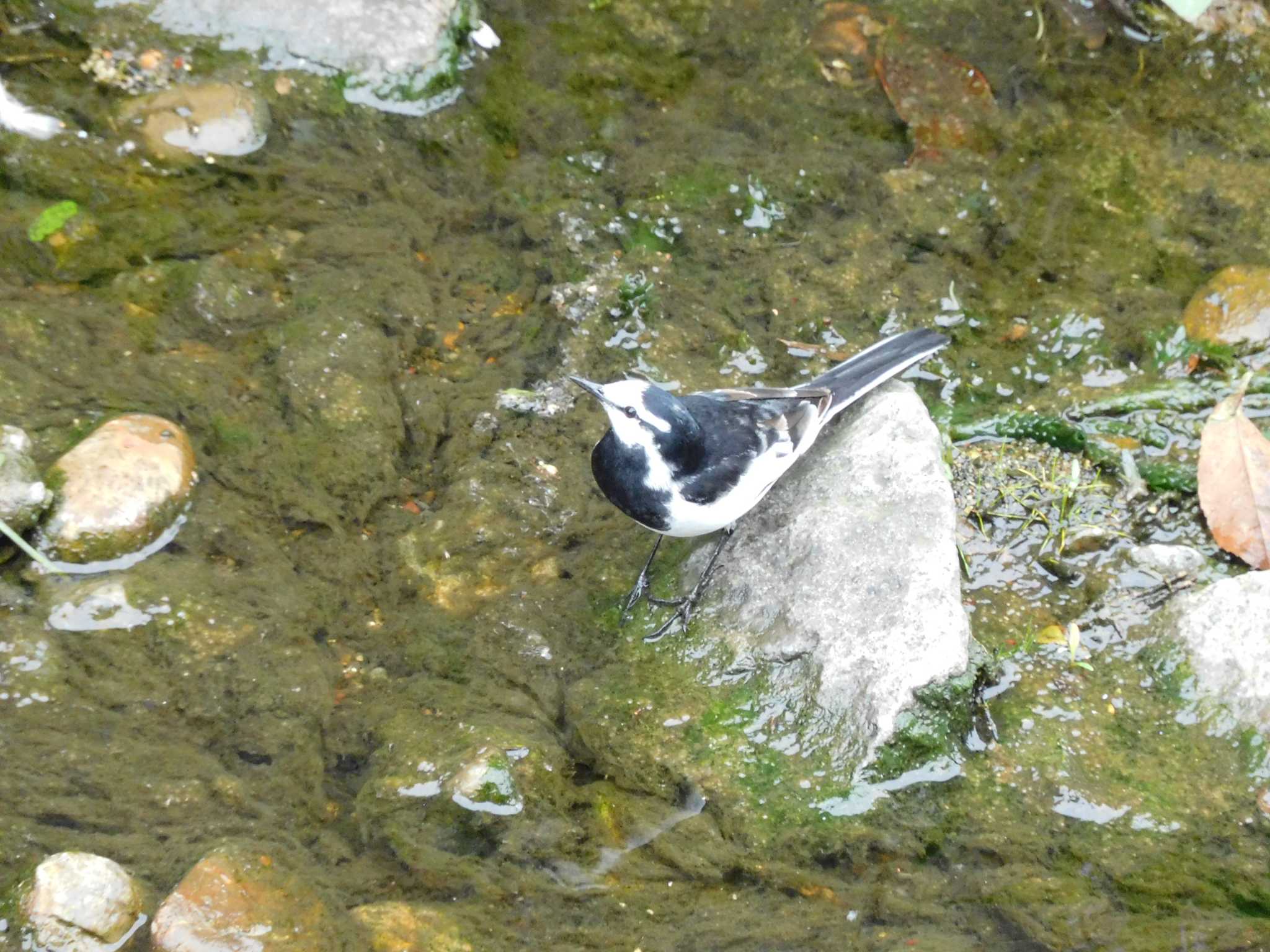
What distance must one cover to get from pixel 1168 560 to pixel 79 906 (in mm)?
4052

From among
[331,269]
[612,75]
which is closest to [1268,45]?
[612,75]

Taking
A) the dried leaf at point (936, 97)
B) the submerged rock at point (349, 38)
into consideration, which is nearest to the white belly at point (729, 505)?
the dried leaf at point (936, 97)

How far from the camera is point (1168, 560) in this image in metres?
4.53

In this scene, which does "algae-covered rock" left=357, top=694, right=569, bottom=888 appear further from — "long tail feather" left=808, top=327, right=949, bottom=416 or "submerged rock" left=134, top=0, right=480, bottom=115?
"submerged rock" left=134, top=0, right=480, bottom=115

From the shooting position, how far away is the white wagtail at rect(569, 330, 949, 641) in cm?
412

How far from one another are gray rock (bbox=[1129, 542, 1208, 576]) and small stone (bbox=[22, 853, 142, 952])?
12.6ft

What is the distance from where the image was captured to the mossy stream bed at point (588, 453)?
3.70m

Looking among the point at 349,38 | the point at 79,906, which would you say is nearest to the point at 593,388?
the point at 79,906

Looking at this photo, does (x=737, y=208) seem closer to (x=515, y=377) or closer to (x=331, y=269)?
(x=515, y=377)

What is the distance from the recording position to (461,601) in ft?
14.7

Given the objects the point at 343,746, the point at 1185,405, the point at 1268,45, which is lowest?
the point at 343,746

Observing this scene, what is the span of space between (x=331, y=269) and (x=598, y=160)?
5.23 ft

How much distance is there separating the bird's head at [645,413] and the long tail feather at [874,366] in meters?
0.77

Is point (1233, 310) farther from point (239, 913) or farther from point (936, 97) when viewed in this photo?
point (239, 913)
